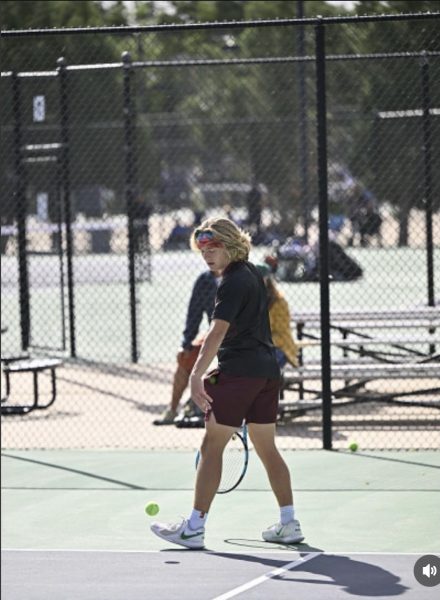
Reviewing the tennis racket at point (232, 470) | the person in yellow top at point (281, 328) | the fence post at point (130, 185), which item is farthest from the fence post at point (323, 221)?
the fence post at point (130, 185)

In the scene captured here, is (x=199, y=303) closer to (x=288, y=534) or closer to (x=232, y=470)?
(x=232, y=470)

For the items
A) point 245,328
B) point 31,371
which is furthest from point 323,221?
point 31,371

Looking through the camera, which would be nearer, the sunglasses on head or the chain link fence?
the sunglasses on head

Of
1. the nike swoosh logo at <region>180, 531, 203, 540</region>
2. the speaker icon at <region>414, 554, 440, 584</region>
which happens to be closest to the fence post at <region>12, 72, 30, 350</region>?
the nike swoosh logo at <region>180, 531, 203, 540</region>

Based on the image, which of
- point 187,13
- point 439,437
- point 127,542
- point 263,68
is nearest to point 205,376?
point 127,542

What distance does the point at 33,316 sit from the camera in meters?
20.1

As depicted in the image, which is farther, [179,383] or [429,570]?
[179,383]

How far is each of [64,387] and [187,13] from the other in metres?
14.2

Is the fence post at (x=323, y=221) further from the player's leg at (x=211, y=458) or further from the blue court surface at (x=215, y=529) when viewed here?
the player's leg at (x=211, y=458)

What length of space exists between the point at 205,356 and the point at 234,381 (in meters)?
0.28

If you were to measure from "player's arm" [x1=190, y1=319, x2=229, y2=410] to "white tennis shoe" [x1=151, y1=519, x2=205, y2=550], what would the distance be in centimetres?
63

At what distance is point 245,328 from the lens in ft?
24.0

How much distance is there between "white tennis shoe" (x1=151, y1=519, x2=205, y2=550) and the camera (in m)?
7.36

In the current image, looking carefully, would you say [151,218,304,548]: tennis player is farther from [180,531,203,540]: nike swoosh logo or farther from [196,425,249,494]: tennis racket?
[196,425,249,494]: tennis racket
